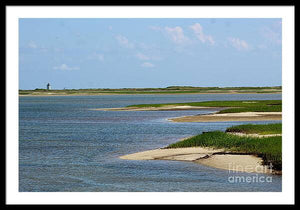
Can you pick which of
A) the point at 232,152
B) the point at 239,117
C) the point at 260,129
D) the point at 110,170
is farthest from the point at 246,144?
the point at 239,117

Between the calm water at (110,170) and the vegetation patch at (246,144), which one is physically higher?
the vegetation patch at (246,144)

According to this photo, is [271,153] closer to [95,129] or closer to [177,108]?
[95,129]

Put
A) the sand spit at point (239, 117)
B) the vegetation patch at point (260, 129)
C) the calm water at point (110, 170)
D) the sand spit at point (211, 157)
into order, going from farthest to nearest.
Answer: the sand spit at point (239, 117), the vegetation patch at point (260, 129), the sand spit at point (211, 157), the calm water at point (110, 170)

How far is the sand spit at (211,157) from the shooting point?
25.7 m

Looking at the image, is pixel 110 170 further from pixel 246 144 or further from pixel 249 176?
pixel 246 144

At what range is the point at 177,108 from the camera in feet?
283

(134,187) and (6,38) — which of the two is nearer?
(6,38)

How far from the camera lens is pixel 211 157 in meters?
28.4

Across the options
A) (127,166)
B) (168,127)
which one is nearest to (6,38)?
(127,166)

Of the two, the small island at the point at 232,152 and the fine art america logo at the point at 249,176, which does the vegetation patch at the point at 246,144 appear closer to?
the small island at the point at 232,152

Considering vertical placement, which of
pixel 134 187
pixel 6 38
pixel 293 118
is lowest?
pixel 134 187

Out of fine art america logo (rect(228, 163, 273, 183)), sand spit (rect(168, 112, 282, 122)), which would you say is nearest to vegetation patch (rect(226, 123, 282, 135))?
fine art america logo (rect(228, 163, 273, 183))

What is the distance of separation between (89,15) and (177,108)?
228ft


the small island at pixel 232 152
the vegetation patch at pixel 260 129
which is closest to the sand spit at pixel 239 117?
the vegetation patch at pixel 260 129
